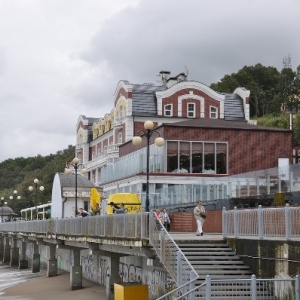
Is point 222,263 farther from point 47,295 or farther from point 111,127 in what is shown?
point 111,127

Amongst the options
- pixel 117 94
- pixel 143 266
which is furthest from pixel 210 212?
pixel 117 94

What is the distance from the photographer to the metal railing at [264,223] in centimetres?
2050

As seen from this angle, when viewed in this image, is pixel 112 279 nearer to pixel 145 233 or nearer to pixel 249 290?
pixel 145 233

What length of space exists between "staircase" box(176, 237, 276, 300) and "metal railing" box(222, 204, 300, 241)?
770mm

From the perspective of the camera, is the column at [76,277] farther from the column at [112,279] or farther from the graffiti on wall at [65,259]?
the graffiti on wall at [65,259]

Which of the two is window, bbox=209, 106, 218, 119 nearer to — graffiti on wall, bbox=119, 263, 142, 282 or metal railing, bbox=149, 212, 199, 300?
graffiti on wall, bbox=119, 263, 142, 282

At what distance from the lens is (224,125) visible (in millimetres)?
51781

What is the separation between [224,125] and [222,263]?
97.1ft

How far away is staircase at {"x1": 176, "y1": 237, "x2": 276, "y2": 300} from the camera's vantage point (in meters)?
19.0

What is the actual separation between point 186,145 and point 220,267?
28.4 m

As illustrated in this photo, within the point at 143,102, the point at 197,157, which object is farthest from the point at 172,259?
the point at 143,102

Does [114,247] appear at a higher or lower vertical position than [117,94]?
lower

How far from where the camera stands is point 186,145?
1988 inches

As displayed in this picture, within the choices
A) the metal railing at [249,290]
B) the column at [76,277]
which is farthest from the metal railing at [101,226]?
the metal railing at [249,290]
